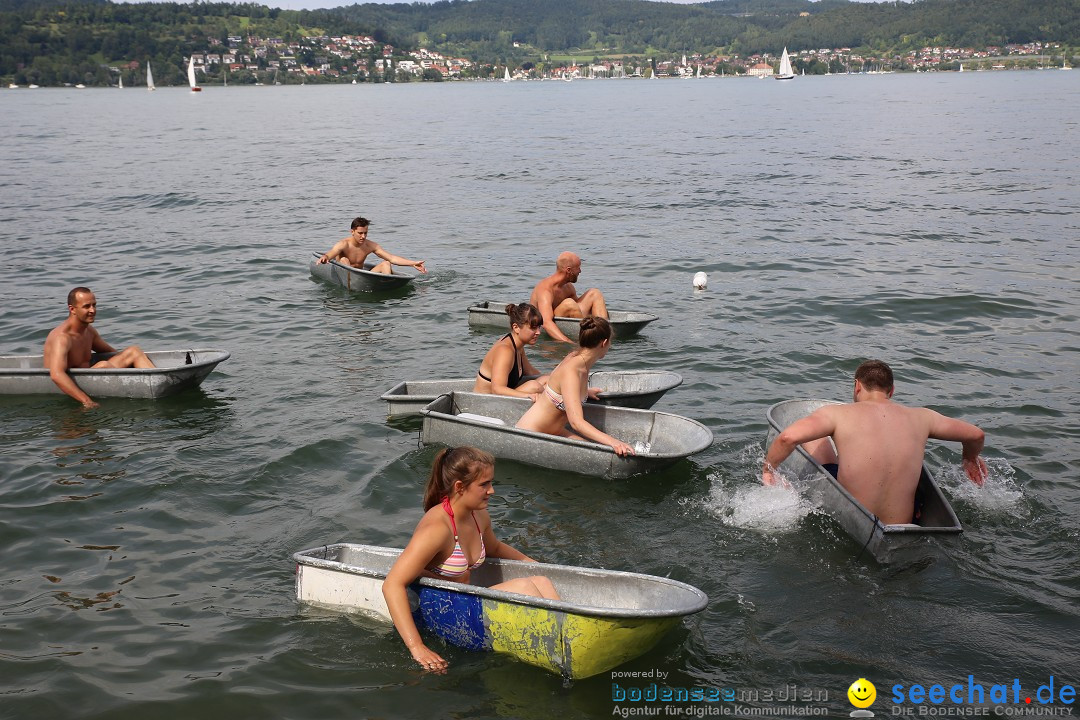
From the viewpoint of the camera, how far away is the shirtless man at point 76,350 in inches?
437

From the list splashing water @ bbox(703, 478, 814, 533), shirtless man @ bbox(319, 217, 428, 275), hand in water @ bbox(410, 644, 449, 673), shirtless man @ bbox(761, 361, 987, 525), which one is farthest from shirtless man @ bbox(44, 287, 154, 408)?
shirtless man @ bbox(761, 361, 987, 525)

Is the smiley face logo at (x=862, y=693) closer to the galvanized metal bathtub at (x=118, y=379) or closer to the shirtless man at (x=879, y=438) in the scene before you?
the shirtless man at (x=879, y=438)

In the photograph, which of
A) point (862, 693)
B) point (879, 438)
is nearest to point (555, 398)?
point (879, 438)

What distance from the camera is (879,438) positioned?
742 centimetres

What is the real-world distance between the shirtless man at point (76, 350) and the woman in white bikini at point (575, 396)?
539cm

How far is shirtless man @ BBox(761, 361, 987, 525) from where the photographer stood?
24.2 ft

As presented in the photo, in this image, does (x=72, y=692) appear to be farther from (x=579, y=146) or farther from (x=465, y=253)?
(x=579, y=146)

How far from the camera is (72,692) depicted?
6348 mm

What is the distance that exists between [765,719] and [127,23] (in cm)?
20865

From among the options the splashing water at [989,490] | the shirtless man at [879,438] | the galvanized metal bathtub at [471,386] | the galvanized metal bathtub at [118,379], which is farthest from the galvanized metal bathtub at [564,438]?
the galvanized metal bathtub at [118,379]

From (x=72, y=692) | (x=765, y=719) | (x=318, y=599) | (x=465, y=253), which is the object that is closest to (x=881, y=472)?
(x=765, y=719)

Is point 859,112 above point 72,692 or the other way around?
above

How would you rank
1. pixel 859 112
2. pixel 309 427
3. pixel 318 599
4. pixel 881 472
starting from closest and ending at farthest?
pixel 318 599 < pixel 881 472 < pixel 309 427 < pixel 859 112

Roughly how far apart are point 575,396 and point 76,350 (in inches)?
261
